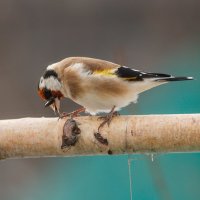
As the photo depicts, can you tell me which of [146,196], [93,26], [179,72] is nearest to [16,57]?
[93,26]

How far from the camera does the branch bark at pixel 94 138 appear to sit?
1.86 meters

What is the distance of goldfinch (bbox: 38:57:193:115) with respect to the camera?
225 cm

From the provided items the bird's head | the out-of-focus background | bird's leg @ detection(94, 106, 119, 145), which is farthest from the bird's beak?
the out-of-focus background

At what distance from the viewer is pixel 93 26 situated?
3.95 meters

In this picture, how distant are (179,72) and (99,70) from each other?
3.81 feet

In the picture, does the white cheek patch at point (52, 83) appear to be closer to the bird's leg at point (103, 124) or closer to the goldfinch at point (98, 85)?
the goldfinch at point (98, 85)

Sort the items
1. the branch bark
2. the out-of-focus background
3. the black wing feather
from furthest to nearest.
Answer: the out-of-focus background < the black wing feather < the branch bark

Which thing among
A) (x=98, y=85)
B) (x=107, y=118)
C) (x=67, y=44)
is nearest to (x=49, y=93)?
(x=98, y=85)

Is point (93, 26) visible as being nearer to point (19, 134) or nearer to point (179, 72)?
point (179, 72)

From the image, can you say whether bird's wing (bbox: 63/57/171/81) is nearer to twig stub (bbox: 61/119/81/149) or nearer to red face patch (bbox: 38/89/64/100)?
red face patch (bbox: 38/89/64/100)

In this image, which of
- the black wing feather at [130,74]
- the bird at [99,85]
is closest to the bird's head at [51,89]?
the bird at [99,85]

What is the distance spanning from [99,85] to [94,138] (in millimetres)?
356

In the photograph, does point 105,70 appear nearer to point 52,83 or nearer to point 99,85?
point 99,85

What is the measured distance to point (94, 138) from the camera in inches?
75.9
